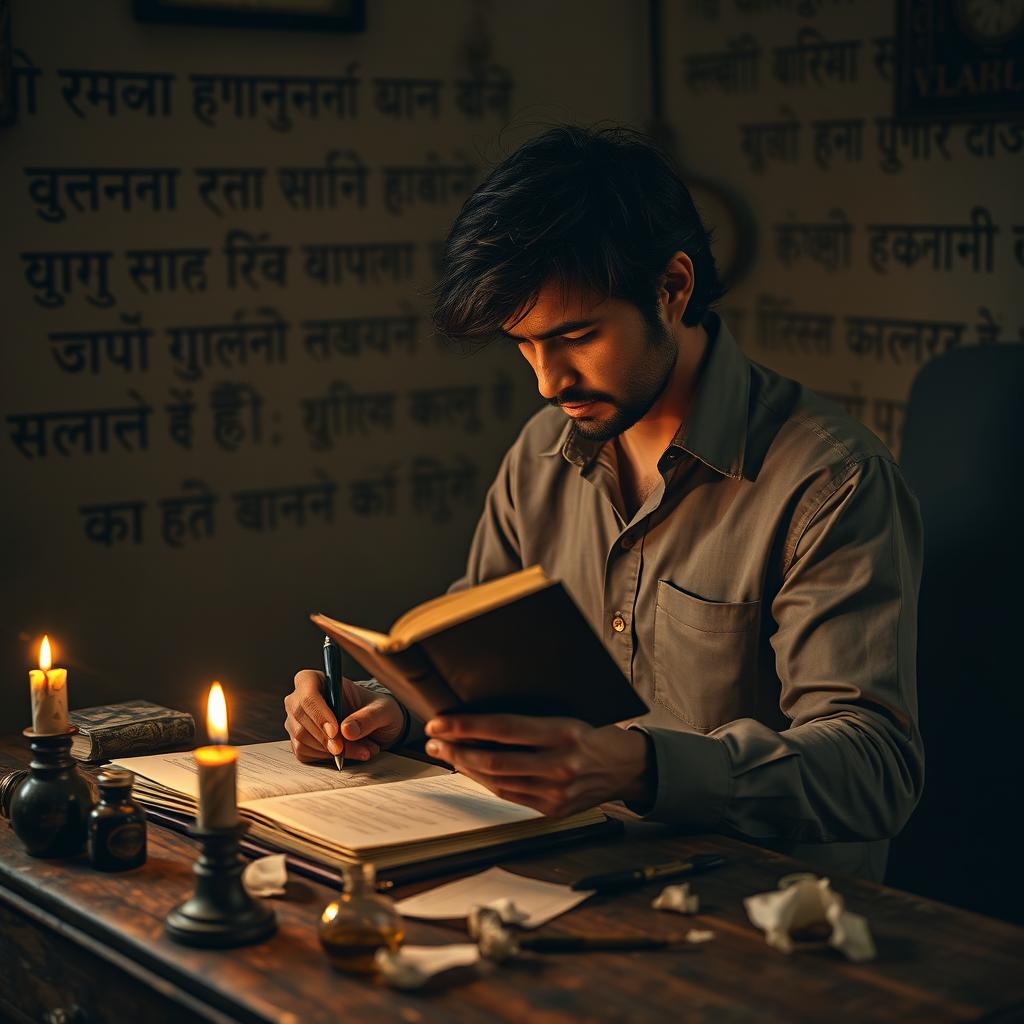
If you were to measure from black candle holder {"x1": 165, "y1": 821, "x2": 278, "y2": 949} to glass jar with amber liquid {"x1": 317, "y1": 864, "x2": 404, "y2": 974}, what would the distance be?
95mm

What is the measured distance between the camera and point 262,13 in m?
3.40

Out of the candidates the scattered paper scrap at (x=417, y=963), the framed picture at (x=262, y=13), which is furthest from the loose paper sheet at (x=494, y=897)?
the framed picture at (x=262, y=13)

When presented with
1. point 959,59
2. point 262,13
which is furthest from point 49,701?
point 959,59

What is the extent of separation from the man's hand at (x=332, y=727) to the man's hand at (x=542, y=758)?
0.37 meters

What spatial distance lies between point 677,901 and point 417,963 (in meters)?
0.29

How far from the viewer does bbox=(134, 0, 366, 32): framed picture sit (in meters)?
3.27

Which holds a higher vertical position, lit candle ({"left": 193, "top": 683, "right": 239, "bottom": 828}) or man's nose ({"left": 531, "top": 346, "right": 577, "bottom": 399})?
man's nose ({"left": 531, "top": 346, "right": 577, "bottom": 399})

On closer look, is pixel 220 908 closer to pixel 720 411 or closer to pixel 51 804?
pixel 51 804

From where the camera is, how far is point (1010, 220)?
307 cm

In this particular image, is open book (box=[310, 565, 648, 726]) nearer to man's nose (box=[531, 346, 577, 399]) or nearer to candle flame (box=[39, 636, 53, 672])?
candle flame (box=[39, 636, 53, 672])

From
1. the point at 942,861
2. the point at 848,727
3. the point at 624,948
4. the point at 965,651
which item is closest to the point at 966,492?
the point at 965,651

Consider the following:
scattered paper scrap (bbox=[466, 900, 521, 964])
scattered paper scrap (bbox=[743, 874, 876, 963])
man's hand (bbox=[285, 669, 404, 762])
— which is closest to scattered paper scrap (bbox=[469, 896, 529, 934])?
scattered paper scrap (bbox=[466, 900, 521, 964])

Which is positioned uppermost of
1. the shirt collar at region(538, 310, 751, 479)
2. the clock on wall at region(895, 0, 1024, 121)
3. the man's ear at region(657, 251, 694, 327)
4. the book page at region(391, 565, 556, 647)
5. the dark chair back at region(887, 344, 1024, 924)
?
the clock on wall at region(895, 0, 1024, 121)

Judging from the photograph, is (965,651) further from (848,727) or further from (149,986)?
(149,986)
